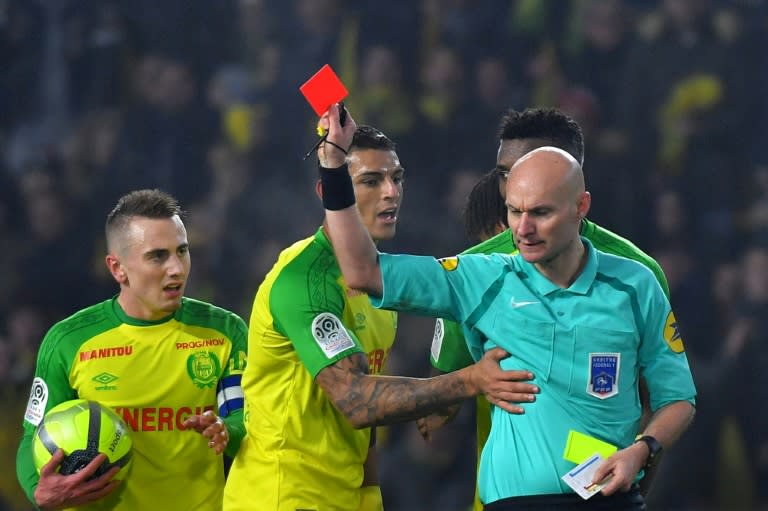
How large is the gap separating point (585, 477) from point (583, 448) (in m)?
0.07

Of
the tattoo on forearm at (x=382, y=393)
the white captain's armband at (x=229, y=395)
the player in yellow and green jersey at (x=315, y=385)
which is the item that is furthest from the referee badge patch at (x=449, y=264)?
the white captain's armband at (x=229, y=395)

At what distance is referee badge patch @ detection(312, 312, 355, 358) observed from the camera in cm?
340

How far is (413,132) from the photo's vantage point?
802cm

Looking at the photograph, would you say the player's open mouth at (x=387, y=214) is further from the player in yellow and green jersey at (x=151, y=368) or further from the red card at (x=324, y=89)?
the red card at (x=324, y=89)

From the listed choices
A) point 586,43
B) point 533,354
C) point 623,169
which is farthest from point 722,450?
point 533,354

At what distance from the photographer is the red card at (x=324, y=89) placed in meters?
2.88

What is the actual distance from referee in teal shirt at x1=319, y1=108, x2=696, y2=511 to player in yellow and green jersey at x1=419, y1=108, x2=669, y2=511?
0.58 m

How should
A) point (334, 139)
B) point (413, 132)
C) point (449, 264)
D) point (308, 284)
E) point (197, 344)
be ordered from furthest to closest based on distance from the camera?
point (413, 132) < point (197, 344) < point (308, 284) < point (449, 264) < point (334, 139)

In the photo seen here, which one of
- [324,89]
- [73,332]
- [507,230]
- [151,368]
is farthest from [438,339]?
[73,332]

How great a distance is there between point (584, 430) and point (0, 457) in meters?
5.34

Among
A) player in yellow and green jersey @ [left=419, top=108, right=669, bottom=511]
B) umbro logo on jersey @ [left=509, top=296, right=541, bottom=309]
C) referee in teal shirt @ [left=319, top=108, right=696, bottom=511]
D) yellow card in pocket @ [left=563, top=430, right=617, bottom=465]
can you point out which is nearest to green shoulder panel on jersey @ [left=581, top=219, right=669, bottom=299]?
player in yellow and green jersey @ [left=419, top=108, right=669, bottom=511]

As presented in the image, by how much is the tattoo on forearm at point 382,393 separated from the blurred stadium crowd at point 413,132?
4.19 metres

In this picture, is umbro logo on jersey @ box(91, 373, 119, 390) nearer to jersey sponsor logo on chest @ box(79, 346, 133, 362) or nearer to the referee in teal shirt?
jersey sponsor logo on chest @ box(79, 346, 133, 362)

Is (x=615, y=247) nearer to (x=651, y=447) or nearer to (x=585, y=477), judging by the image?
(x=651, y=447)
